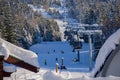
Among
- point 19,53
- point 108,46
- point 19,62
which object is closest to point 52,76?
point 19,53

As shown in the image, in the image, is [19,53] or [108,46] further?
[108,46]

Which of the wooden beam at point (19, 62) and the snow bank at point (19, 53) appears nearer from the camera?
the snow bank at point (19, 53)

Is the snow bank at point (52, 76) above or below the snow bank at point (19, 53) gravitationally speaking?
above

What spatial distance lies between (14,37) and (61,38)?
91.1 meters

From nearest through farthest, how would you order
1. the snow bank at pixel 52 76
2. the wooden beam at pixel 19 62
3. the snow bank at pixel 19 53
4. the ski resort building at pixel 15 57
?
the snow bank at pixel 52 76 < the ski resort building at pixel 15 57 < the snow bank at pixel 19 53 < the wooden beam at pixel 19 62

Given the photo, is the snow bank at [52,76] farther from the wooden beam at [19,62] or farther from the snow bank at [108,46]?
the snow bank at [108,46]

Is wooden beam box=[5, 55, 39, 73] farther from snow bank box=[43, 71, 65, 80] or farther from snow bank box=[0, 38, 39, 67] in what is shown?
snow bank box=[43, 71, 65, 80]

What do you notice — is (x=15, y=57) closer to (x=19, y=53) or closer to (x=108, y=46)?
(x=19, y=53)

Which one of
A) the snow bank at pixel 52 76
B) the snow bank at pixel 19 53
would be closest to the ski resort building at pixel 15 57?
the snow bank at pixel 19 53

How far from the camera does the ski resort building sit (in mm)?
9445

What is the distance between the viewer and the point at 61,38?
152 meters

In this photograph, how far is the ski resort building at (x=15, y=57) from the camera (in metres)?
9.45

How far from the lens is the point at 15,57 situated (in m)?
10.1

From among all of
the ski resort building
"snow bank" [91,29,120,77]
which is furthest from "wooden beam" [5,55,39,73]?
"snow bank" [91,29,120,77]
